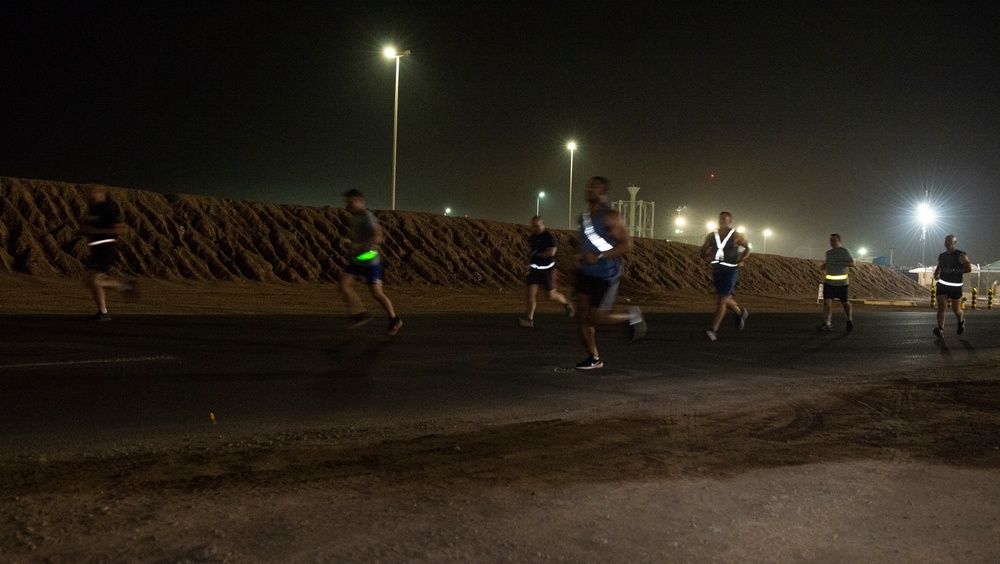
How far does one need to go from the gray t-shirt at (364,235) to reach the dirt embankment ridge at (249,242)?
1190cm

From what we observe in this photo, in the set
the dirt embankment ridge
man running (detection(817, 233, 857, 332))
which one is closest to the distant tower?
the dirt embankment ridge

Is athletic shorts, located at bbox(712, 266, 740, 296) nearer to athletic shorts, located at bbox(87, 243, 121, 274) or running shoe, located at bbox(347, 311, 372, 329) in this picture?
running shoe, located at bbox(347, 311, 372, 329)

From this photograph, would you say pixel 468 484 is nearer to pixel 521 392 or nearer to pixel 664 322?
pixel 521 392

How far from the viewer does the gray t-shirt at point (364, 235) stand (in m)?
9.98

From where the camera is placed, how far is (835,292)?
48.0ft

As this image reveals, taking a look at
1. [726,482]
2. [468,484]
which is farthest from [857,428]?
[468,484]

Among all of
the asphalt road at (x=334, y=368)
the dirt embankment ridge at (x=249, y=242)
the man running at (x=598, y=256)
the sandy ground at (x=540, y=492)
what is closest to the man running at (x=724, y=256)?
the asphalt road at (x=334, y=368)

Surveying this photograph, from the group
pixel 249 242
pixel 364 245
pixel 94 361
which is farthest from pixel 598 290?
pixel 249 242

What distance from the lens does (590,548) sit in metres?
3.04

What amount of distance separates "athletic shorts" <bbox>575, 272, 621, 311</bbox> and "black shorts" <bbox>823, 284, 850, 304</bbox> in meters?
8.40

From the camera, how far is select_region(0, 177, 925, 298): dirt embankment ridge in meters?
24.0

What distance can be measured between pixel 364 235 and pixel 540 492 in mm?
6713

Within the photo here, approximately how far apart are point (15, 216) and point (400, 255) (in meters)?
12.7

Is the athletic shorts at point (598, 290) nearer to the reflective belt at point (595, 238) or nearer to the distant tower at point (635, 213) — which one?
the reflective belt at point (595, 238)
